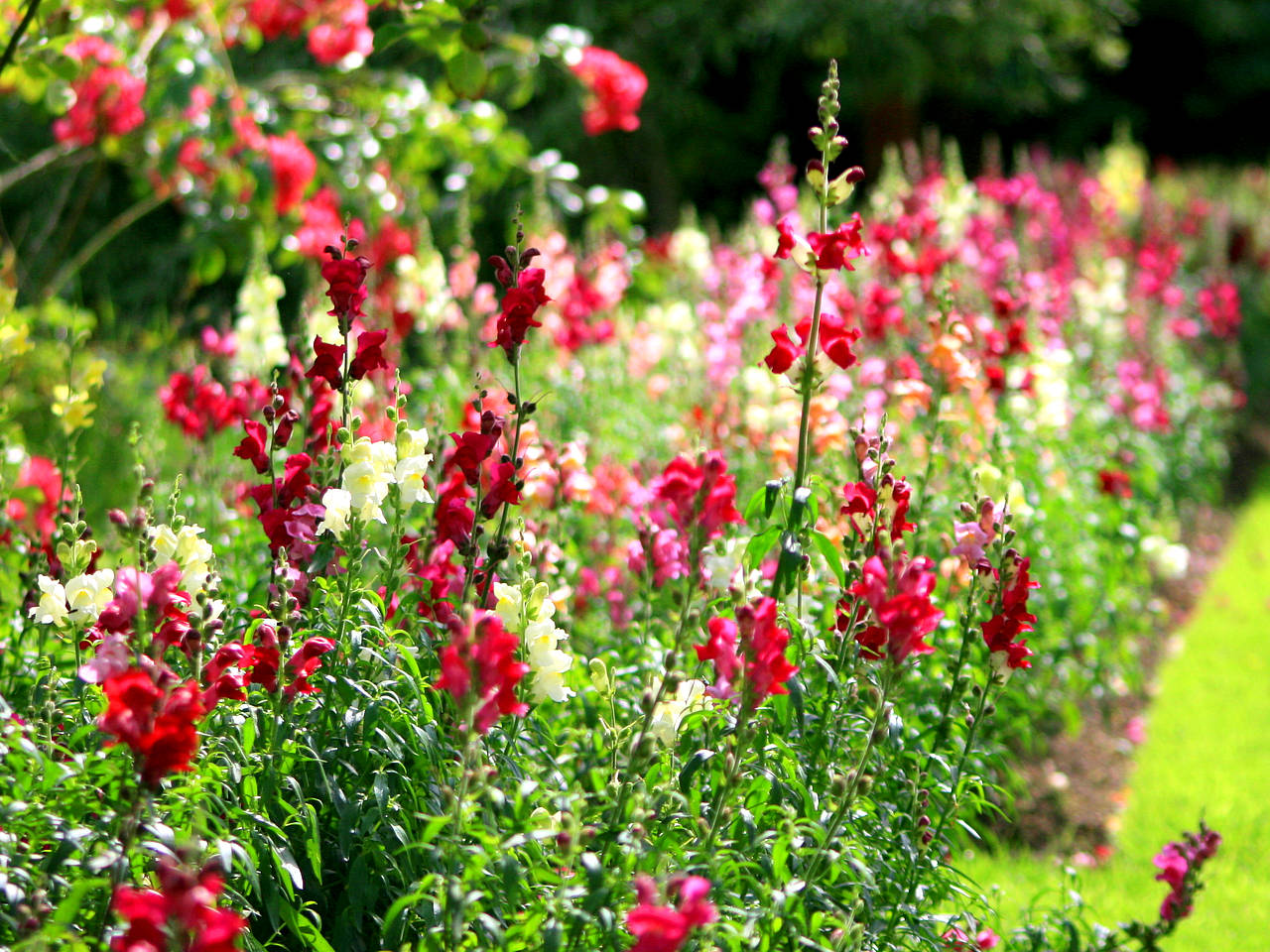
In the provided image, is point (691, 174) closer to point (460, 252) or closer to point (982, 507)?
point (460, 252)

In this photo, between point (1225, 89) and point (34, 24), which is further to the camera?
point (1225, 89)

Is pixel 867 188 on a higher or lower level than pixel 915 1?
lower

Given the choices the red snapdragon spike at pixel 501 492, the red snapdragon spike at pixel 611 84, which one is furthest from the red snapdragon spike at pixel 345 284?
the red snapdragon spike at pixel 611 84

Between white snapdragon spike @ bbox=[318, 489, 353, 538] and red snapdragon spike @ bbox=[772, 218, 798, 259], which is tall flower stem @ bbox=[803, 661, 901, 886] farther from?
white snapdragon spike @ bbox=[318, 489, 353, 538]

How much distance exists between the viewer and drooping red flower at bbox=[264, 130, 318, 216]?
4711 mm

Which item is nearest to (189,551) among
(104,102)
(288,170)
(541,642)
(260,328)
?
(541,642)

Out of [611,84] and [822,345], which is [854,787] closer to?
[822,345]

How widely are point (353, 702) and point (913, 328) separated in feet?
13.3

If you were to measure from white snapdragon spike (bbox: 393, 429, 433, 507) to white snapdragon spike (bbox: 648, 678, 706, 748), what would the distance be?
0.56 m

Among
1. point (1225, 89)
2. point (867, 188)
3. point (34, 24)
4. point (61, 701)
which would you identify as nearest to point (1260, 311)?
point (867, 188)

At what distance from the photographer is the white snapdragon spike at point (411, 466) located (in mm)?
2402

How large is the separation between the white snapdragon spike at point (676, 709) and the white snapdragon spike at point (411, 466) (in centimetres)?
56

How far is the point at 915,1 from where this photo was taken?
1252 cm

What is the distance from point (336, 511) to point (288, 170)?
270 centimetres
